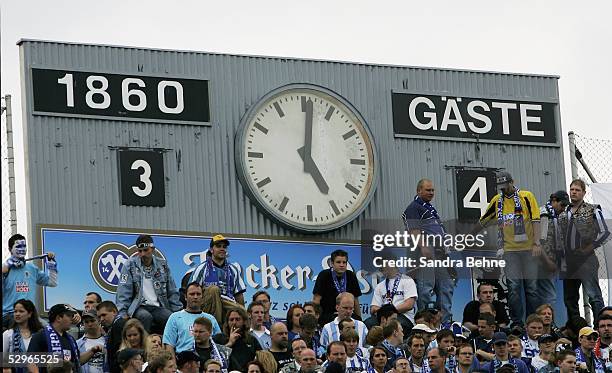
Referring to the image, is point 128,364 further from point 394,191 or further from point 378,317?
point 394,191

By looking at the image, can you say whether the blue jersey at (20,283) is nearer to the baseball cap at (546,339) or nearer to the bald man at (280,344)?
the bald man at (280,344)

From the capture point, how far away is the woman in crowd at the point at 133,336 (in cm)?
1838

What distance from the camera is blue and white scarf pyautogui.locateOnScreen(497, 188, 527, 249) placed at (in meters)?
23.7

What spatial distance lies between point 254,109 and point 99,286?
3883mm

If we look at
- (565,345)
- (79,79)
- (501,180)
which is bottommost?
(565,345)

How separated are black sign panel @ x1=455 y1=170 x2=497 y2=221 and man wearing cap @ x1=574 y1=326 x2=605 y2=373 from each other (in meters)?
5.73

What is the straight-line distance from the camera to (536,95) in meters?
28.4

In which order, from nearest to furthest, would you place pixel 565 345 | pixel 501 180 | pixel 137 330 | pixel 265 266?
pixel 137 330 < pixel 565 345 < pixel 501 180 < pixel 265 266

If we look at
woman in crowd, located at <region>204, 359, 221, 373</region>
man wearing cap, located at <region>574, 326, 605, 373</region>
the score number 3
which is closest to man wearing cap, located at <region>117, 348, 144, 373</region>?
woman in crowd, located at <region>204, 359, 221, 373</region>

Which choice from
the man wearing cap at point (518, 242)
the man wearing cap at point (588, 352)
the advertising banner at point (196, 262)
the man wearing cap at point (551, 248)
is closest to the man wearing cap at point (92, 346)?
the advertising banner at point (196, 262)

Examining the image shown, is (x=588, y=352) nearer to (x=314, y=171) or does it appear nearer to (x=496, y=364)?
(x=496, y=364)

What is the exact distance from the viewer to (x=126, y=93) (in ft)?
83.4

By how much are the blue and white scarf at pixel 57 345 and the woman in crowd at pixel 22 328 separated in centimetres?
14

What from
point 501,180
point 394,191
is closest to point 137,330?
point 501,180
